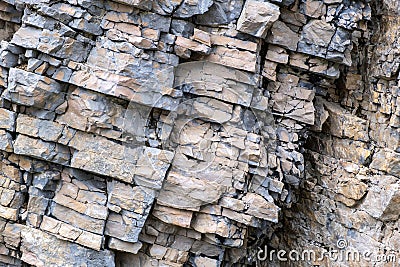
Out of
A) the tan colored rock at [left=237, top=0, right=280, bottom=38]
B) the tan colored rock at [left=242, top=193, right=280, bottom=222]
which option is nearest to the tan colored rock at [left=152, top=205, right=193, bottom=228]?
the tan colored rock at [left=242, top=193, right=280, bottom=222]

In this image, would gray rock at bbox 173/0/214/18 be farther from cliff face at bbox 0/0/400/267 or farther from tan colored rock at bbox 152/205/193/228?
tan colored rock at bbox 152/205/193/228

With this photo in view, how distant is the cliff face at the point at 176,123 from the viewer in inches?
306

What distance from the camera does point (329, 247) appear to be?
9234mm

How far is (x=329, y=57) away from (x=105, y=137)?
3953 mm

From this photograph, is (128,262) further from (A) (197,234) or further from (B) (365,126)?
(B) (365,126)

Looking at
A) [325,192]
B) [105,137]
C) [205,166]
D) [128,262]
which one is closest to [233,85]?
[205,166]

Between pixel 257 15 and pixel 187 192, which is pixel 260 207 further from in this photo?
pixel 257 15

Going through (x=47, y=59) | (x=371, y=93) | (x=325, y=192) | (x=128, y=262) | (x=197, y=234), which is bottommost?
(x=128, y=262)
